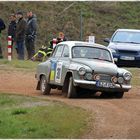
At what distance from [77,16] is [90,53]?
71.5 ft

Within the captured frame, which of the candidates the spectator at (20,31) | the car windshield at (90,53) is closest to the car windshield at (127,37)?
the spectator at (20,31)

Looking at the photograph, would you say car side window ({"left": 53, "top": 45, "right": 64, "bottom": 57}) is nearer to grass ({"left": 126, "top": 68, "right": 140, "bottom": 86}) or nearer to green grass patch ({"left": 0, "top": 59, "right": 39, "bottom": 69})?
grass ({"left": 126, "top": 68, "right": 140, "bottom": 86})

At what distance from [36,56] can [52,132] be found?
16994mm

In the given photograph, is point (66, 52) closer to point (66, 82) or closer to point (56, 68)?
point (56, 68)

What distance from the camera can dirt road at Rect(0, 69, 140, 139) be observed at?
11523mm

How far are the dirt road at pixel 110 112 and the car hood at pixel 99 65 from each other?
31.0 inches

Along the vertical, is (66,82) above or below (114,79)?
below

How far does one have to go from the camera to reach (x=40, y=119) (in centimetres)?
1241

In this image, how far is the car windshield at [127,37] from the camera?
1053 inches

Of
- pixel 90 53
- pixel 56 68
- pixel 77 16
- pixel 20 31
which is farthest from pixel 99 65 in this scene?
pixel 77 16

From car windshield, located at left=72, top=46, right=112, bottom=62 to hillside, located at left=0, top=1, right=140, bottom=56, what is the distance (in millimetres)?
18854

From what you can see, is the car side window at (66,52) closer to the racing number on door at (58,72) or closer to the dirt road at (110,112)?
the racing number on door at (58,72)

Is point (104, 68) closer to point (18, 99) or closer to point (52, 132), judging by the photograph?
point (18, 99)

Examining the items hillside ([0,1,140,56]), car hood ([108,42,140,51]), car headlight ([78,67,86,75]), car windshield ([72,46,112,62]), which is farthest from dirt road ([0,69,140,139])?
hillside ([0,1,140,56])
